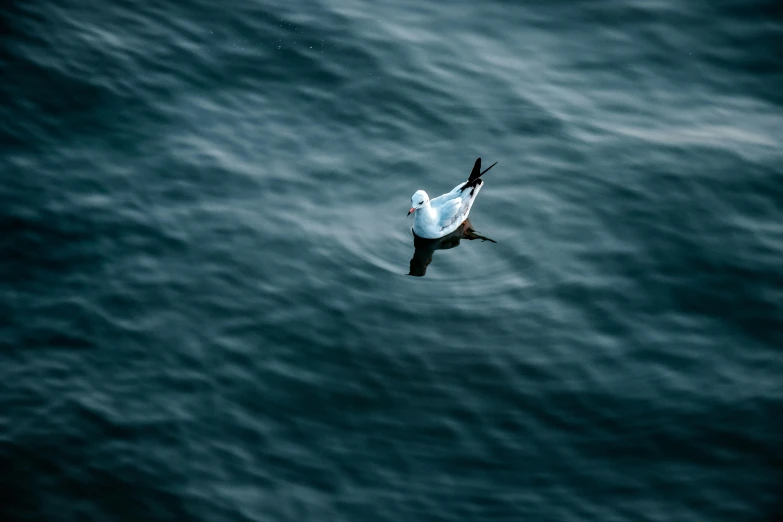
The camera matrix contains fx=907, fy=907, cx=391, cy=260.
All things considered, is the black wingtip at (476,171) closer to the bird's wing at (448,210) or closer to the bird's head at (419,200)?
the bird's wing at (448,210)

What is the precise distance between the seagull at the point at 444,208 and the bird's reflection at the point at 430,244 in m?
0.10

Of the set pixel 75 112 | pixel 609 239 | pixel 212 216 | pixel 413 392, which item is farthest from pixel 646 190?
pixel 75 112

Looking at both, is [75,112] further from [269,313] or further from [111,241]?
[269,313]

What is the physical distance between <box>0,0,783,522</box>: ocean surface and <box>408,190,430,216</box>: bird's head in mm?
567

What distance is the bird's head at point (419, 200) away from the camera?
14094 mm

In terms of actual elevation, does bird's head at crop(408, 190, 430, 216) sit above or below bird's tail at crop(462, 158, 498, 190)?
below

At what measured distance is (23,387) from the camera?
35.4 ft

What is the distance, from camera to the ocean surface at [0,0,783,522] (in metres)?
10.5

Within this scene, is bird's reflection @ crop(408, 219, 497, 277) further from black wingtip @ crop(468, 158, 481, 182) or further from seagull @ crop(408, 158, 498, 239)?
black wingtip @ crop(468, 158, 481, 182)

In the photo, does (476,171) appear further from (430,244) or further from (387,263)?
(387,263)

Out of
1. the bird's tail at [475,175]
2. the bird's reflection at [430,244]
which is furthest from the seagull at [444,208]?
the bird's reflection at [430,244]

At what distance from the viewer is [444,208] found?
1442cm

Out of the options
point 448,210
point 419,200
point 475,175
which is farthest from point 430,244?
point 475,175

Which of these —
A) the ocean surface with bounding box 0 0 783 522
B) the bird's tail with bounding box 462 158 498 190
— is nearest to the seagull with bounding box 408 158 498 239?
the bird's tail with bounding box 462 158 498 190
